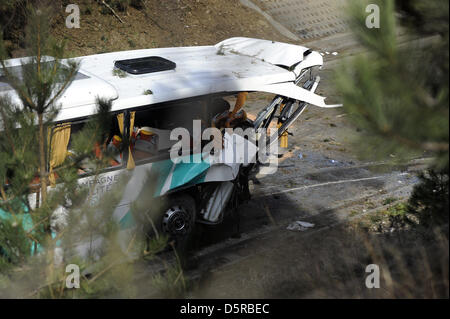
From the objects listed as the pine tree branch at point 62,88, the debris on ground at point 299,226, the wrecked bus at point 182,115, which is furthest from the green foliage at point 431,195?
the pine tree branch at point 62,88

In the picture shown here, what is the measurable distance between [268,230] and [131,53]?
3.63m

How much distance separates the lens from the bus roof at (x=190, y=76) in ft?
21.9

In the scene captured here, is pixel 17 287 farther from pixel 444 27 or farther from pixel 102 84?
pixel 444 27

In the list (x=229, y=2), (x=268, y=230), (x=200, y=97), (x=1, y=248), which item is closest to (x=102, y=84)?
(x=200, y=97)

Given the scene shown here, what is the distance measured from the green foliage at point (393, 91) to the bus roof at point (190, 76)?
326 cm

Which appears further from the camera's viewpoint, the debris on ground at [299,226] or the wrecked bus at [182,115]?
the debris on ground at [299,226]

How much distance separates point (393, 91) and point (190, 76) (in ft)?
14.4

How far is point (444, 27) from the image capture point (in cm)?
408

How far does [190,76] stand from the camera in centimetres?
771

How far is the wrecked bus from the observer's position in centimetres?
685

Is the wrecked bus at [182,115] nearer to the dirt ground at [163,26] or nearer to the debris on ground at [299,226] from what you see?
the debris on ground at [299,226]

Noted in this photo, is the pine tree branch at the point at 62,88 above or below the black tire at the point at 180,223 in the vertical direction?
above

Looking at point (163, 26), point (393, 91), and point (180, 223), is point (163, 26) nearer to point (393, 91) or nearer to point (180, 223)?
point (180, 223)

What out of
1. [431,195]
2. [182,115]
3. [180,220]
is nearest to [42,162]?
[182,115]
